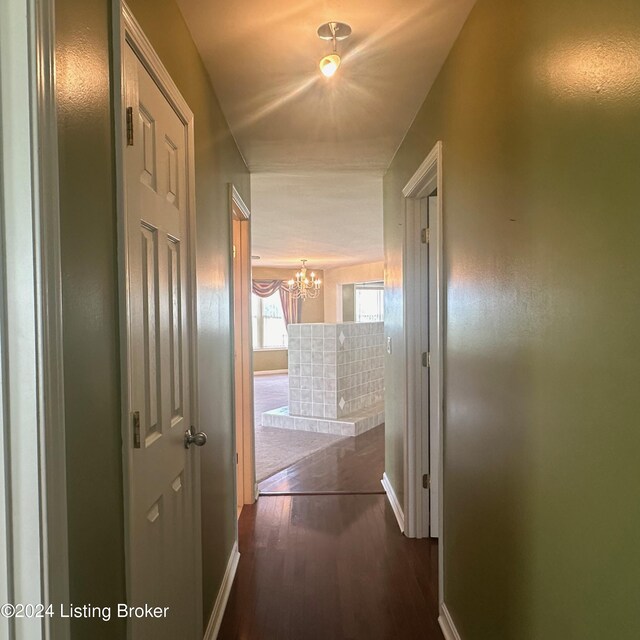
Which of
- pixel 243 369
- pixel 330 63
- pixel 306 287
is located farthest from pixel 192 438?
pixel 306 287

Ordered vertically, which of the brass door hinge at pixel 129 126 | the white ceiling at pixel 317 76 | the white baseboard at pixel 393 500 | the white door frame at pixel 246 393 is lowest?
the white baseboard at pixel 393 500

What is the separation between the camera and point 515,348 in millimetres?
1222

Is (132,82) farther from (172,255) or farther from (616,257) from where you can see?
(616,257)

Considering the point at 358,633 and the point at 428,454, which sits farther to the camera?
the point at 428,454

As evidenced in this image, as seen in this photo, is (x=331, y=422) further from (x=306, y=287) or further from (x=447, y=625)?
(x=306, y=287)

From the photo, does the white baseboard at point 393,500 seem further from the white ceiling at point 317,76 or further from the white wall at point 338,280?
the white wall at point 338,280

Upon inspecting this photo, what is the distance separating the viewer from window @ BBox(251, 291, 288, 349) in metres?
10.3

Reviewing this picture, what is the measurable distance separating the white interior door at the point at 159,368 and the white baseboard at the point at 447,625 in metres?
0.98

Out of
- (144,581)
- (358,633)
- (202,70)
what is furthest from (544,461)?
(202,70)

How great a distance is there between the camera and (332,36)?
1.58 meters

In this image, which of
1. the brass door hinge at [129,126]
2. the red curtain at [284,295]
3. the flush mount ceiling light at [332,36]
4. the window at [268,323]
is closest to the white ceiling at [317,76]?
the flush mount ceiling light at [332,36]

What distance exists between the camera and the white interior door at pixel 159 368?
1.07m

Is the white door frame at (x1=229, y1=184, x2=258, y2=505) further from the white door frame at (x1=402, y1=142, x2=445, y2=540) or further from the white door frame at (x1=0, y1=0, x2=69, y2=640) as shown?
the white door frame at (x1=0, y1=0, x2=69, y2=640)

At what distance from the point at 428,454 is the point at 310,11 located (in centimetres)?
225
